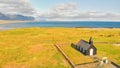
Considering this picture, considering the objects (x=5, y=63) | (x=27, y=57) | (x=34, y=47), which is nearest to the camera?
(x=5, y=63)

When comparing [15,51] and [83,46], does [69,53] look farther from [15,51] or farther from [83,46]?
[15,51]

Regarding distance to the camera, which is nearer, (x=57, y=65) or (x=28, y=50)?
(x=57, y=65)

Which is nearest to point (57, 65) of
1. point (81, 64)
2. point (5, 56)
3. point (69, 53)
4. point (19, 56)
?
point (81, 64)

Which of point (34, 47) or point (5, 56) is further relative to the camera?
point (34, 47)

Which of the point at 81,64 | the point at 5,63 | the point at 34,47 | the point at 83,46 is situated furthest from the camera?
the point at 34,47

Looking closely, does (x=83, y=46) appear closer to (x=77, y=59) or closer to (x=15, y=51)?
(x=77, y=59)

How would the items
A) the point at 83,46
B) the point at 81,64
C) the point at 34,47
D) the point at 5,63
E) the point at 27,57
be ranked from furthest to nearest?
the point at 34,47, the point at 83,46, the point at 27,57, the point at 5,63, the point at 81,64

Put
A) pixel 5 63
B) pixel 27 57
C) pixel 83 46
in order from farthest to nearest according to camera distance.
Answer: pixel 83 46 < pixel 27 57 < pixel 5 63

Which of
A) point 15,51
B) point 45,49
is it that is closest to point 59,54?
point 45,49
